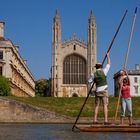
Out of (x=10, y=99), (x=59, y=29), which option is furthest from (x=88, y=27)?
(x=10, y=99)

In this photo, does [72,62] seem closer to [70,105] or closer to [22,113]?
[70,105]

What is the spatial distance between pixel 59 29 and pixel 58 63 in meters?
8.25

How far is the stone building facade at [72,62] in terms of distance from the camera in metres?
117

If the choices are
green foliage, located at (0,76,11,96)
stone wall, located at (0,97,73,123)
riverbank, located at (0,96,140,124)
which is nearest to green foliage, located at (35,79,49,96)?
green foliage, located at (0,76,11,96)

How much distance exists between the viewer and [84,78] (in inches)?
4722

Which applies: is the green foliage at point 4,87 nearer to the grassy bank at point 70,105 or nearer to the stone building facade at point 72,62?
the grassy bank at point 70,105

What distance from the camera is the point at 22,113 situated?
60.7m

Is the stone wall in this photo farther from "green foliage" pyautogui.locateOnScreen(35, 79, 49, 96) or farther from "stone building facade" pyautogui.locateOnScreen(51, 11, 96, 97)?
"green foliage" pyautogui.locateOnScreen(35, 79, 49, 96)

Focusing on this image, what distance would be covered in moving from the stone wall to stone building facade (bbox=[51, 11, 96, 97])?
2131 inches

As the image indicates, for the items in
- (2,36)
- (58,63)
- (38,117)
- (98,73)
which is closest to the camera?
(98,73)

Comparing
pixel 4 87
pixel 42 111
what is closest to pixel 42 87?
pixel 4 87

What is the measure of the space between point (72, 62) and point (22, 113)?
59.4 m

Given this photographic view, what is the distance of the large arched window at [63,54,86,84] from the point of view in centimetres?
11912

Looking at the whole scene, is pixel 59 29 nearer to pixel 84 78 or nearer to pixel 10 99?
pixel 84 78
